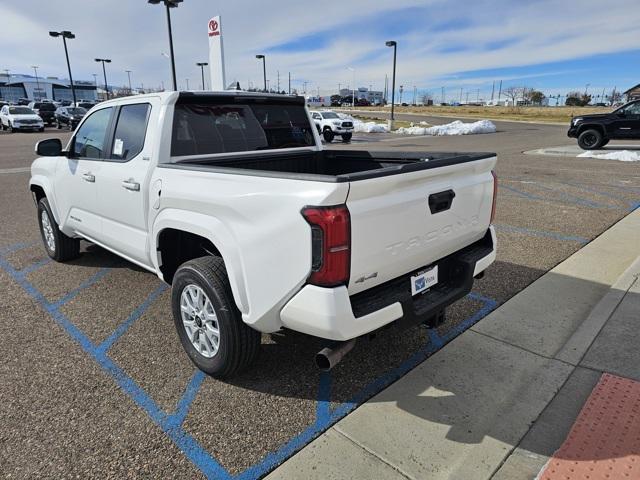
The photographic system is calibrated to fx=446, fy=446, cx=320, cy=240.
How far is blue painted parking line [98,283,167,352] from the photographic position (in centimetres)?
354

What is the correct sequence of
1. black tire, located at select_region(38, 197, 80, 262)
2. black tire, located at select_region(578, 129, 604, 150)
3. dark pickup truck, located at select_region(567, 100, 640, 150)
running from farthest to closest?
black tire, located at select_region(578, 129, 604, 150) → dark pickup truck, located at select_region(567, 100, 640, 150) → black tire, located at select_region(38, 197, 80, 262)

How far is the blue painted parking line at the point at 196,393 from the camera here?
2.37 metres

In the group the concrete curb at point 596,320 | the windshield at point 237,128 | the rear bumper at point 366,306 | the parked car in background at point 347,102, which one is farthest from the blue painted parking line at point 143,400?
the parked car in background at point 347,102

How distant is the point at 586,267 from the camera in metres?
5.05

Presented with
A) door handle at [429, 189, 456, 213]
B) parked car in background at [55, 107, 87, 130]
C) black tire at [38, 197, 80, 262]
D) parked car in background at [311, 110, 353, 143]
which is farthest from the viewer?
parked car in background at [55, 107, 87, 130]

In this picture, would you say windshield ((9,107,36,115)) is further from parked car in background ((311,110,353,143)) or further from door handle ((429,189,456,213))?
door handle ((429,189,456,213))

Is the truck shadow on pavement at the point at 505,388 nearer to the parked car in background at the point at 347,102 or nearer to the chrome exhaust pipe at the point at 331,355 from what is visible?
the chrome exhaust pipe at the point at 331,355

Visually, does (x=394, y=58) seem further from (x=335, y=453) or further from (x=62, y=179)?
(x=335, y=453)

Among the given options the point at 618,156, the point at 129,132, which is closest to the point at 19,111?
the point at 129,132

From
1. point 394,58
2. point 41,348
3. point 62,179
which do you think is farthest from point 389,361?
point 394,58

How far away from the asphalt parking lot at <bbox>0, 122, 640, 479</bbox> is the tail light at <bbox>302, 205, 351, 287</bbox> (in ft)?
3.25

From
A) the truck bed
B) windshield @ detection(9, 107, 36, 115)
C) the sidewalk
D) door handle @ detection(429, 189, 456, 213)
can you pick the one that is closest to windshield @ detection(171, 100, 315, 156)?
the truck bed

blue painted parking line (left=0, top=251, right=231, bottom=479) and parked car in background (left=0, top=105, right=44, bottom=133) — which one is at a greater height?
parked car in background (left=0, top=105, right=44, bottom=133)

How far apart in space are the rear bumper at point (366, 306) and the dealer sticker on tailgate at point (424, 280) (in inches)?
1.7
